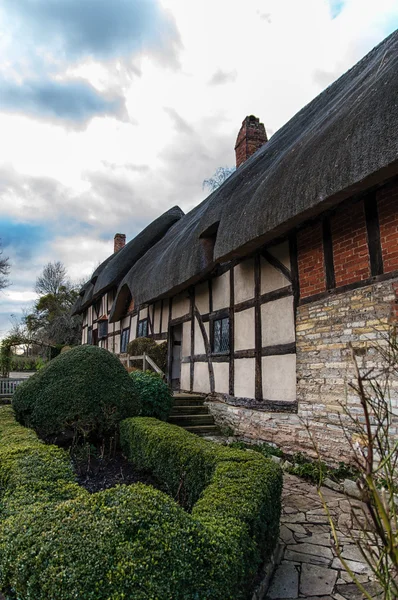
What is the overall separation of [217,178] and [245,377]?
11419mm

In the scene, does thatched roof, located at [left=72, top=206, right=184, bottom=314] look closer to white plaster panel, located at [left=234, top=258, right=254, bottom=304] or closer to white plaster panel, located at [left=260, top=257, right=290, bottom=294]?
white plaster panel, located at [left=234, top=258, right=254, bottom=304]

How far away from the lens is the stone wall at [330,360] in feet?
14.9

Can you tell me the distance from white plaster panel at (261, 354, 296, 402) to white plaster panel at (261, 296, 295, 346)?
293 millimetres

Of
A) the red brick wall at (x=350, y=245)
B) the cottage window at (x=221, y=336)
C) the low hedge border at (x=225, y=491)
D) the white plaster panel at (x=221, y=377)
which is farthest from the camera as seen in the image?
the cottage window at (x=221, y=336)

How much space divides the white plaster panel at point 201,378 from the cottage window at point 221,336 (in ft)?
2.03

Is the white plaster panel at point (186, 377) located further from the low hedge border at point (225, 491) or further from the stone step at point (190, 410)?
the low hedge border at point (225, 491)

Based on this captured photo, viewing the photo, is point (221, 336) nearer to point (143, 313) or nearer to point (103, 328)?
point (143, 313)

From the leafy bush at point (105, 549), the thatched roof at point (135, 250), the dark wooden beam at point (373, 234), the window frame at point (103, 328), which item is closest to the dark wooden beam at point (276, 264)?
the dark wooden beam at point (373, 234)

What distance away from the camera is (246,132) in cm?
1077

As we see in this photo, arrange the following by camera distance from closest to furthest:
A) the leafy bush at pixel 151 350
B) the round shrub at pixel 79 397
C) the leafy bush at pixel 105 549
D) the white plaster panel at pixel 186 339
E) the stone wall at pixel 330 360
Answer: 1. the leafy bush at pixel 105 549
2. the stone wall at pixel 330 360
3. the round shrub at pixel 79 397
4. the white plaster panel at pixel 186 339
5. the leafy bush at pixel 151 350

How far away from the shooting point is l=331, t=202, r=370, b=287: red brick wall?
477 centimetres

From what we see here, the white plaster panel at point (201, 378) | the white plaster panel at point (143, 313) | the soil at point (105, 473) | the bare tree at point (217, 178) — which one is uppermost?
the bare tree at point (217, 178)

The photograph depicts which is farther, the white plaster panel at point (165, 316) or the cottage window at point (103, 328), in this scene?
the cottage window at point (103, 328)

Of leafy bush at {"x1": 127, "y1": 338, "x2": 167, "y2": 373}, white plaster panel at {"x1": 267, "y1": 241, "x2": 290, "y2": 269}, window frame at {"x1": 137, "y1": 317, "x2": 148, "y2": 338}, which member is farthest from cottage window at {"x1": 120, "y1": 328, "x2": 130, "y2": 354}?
white plaster panel at {"x1": 267, "y1": 241, "x2": 290, "y2": 269}
